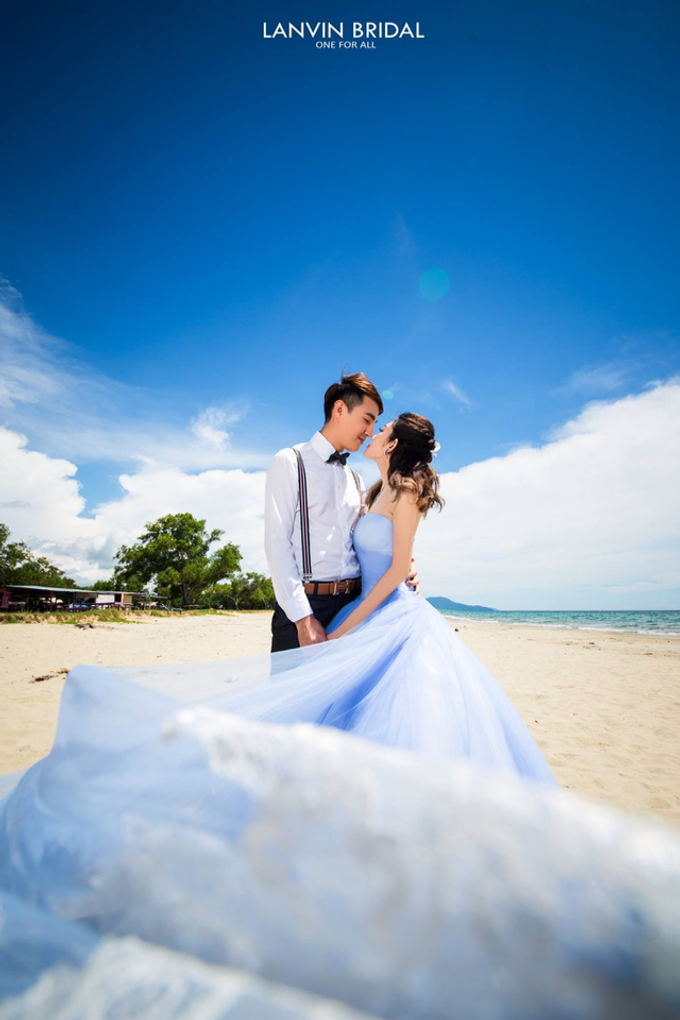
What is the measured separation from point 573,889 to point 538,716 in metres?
6.99

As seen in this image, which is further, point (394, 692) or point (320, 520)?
point (320, 520)

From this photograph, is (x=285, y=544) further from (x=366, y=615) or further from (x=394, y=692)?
(x=394, y=692)

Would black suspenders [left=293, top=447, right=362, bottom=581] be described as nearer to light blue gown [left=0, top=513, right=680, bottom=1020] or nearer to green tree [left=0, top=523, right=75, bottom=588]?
light blue gown [left=0, top=513, right=680, bottom=1020]

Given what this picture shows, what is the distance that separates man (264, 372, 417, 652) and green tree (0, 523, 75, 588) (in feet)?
160

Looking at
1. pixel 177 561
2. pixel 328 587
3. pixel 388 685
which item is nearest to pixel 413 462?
pixel 328 587

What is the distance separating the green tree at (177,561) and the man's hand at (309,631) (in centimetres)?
4329

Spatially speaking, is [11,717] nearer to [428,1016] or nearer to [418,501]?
[418,501]

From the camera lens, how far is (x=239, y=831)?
0.59 metres

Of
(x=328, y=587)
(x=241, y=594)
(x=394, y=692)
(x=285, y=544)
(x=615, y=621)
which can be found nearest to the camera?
(x=394, y=692)

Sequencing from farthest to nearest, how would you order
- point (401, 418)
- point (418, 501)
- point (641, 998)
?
point (401, 418) → point (418, 501) → point (641, 998)

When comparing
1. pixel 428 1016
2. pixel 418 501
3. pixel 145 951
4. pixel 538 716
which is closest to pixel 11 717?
pixel 418 501

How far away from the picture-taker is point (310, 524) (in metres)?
2.85

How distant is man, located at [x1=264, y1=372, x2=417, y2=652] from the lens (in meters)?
2.67

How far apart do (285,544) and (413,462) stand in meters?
1.16
